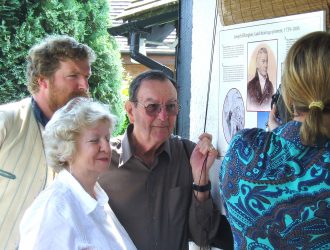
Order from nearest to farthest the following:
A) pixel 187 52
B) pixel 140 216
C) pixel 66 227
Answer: pixel 66 227, pixel 140 216, pixel 187 52

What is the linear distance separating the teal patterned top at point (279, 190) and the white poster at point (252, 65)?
77 centimetres

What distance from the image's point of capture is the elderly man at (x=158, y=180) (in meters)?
2.43

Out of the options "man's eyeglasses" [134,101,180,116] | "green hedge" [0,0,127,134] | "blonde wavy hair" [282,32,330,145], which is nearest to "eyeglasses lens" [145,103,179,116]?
"man's eyeglasses" [134,101,180,116]

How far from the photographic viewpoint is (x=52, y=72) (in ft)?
9.11

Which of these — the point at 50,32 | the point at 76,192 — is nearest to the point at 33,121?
the point at 76,192

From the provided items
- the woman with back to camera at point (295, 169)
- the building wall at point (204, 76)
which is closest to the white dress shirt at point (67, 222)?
the woman with back to camera at point (295, 169)

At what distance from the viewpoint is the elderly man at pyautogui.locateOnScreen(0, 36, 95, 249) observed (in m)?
2.54

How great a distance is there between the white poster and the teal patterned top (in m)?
0.77

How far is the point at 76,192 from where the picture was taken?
2.01 metres

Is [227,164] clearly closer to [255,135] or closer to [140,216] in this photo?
[255,135]

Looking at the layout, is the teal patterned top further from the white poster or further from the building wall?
the building wall

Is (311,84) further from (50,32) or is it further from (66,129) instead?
(50,32)

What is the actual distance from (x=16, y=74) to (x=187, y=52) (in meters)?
3.98

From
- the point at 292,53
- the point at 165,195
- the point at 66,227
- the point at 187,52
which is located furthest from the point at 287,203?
the point at 187,52
